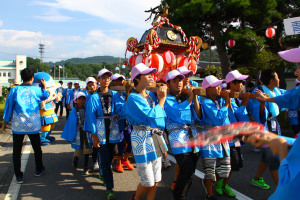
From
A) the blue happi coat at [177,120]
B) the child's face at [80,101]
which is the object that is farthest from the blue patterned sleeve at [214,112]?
the child's face at [80,101]

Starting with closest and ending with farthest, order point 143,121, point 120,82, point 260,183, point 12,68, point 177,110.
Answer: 1. point 143,121
2. point 177,110
3. point 260,183
4. point 120,82
5. point 12,68

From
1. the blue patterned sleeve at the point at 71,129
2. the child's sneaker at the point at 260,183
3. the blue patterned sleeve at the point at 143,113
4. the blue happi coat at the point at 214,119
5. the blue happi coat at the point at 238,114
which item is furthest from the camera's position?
the blue patterned sleeve at the point at 71,129

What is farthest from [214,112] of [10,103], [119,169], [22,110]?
[10,103]

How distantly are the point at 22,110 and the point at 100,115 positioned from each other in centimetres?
149

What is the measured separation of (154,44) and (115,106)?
2390 millimetres

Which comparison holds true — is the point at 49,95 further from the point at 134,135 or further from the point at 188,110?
the point at 188,110

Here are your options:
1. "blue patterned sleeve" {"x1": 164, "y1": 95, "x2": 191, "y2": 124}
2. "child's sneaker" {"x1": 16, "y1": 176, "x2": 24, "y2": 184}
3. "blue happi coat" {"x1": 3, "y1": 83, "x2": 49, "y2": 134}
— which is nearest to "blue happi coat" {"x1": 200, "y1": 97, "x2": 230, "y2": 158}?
"blue patterned sleeve" {"x1": 164, "y1": 95, "x2": 191, "y2": 124}

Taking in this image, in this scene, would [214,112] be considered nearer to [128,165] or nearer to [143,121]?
[143,121]

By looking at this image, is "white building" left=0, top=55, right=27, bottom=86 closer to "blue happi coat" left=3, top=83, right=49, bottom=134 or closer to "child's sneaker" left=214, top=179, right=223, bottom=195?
"blue happi coat" left=3, top=83, right=49, bottom=134

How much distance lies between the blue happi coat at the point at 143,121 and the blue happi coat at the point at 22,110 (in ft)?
7.21

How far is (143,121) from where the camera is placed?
286 cm

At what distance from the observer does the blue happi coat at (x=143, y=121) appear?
2.79m

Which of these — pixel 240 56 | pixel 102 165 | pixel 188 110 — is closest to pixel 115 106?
pixel 102 165

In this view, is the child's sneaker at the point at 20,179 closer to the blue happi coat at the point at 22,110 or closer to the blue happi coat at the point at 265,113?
the blue happi coat at the point at 22,110
